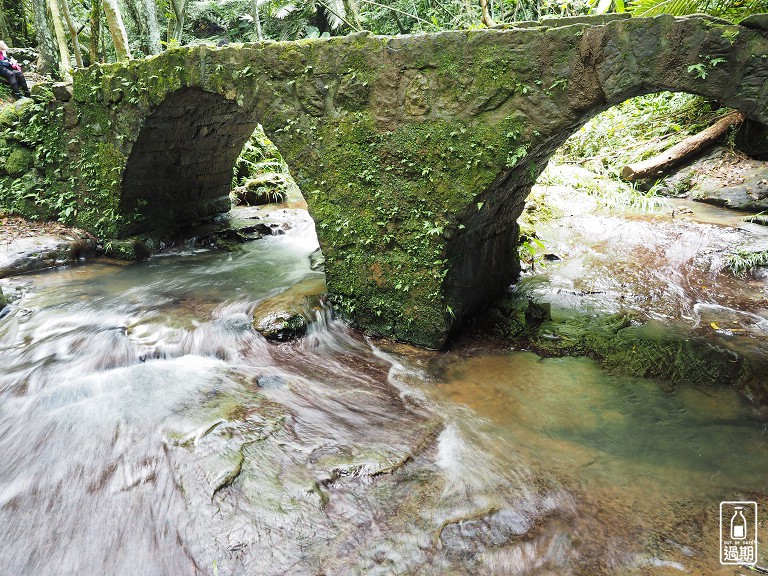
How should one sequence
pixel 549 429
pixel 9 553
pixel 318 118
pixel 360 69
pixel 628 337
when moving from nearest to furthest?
pixel 9 553 < pixel 549 429 < pixel 360 69 < pixel 318 118 < pixel 628 337

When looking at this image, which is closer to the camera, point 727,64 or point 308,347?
point 727,64

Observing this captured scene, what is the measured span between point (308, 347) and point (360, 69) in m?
2.51

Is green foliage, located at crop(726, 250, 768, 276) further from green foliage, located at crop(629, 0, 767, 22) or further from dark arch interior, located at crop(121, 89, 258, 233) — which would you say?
dark arch interior, located at crop(121, 89, 258, 233)

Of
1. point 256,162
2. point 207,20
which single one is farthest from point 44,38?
point 207,20

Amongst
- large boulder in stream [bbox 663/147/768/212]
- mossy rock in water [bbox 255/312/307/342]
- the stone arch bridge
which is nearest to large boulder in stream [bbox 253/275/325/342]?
mossy rock in water [bbox 255/312/307/342]

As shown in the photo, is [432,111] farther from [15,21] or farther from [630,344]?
A: [15,21]

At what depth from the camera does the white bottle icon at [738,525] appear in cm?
257

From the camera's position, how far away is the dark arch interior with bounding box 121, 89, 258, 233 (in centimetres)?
626

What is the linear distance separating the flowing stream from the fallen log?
149 inches

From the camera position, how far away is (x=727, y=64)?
3.07m

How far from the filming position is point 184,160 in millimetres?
7453

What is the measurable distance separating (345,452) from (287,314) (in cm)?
195

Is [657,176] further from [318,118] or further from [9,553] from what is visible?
[9,553]

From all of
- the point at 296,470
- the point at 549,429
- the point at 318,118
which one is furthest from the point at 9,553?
the point at 318,118
